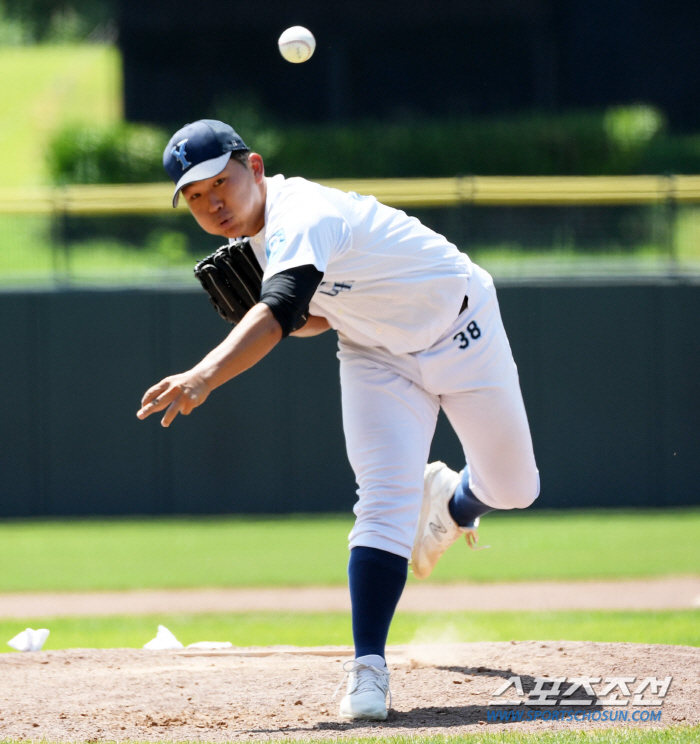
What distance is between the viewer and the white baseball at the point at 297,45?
485cm

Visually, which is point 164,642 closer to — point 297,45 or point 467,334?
point 467,334

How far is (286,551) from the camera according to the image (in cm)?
845

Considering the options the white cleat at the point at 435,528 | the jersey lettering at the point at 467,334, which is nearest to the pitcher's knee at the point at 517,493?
the white cleat at the point at 435,528

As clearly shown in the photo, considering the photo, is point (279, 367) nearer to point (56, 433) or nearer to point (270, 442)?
point (270, 442)

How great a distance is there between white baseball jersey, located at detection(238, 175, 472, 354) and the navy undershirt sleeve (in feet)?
0.75

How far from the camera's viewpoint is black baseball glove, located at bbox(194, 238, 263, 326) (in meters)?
3.81

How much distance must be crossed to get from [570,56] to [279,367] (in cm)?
1199

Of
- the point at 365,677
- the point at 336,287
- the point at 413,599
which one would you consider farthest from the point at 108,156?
the point at 365,677

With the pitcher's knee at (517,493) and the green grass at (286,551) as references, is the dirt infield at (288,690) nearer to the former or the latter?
the pitcher's knee at (517,493)

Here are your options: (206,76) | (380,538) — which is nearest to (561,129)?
(206,76)

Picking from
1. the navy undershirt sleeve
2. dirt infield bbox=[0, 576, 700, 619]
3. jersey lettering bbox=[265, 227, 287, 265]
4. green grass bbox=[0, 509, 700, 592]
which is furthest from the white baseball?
green grass bbox=[0, 509, 700, 592]

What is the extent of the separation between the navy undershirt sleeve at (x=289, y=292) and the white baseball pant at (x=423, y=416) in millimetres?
714

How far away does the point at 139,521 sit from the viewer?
9883 millimetres

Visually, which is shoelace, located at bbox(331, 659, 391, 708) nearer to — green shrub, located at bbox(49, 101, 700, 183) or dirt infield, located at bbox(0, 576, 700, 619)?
dirt infield, located at bbox(0, 576, 700, 619)
